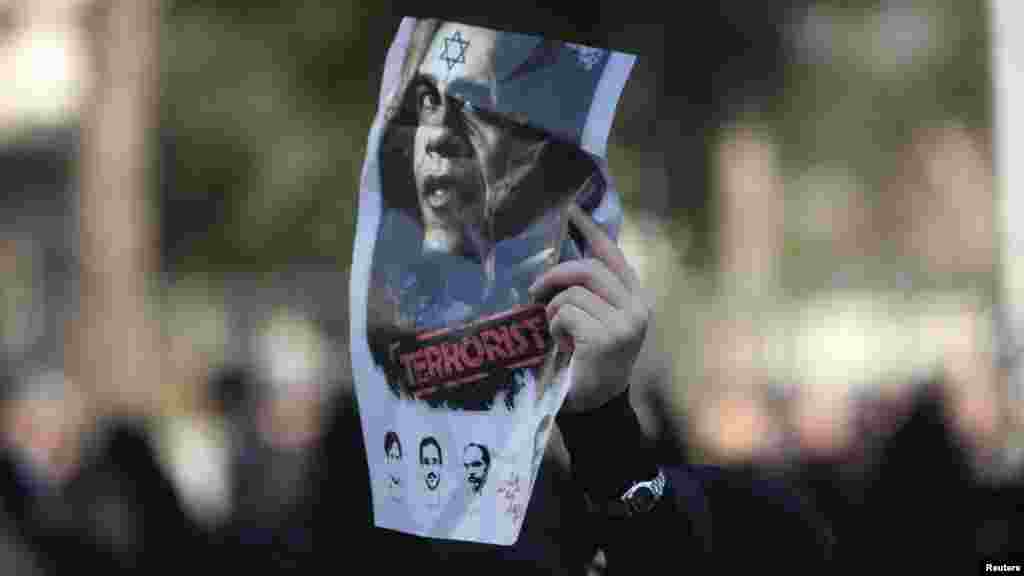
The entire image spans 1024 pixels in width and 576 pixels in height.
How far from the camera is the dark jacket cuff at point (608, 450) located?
213 centimetres

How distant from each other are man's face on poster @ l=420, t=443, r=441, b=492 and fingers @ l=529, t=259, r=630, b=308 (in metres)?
0.23

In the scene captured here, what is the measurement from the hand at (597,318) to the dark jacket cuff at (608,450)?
2 centimetres

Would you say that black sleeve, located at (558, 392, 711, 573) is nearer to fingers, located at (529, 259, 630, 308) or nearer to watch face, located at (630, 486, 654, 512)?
watch face, located at (630, 486, 654, 512)

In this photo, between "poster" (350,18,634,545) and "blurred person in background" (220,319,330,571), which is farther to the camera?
"blurred person in background" (220,319,330,571)

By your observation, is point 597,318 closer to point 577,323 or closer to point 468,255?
point 577,323

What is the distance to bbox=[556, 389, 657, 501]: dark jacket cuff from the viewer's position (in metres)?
2.13

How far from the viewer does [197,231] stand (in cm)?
1202

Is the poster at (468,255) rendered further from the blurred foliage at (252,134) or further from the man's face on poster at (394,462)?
the blurred foliage at (252,134)

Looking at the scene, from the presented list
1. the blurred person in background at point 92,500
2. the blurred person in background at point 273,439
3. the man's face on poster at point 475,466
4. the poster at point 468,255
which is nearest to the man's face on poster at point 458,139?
the poster at point 468,255

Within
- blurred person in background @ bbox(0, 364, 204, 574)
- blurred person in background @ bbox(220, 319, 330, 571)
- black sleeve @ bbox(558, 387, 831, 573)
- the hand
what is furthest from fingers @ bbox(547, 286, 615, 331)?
blurred person in background @ bbox(0, 364, 204, 574)

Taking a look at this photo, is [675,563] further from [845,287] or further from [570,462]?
[845,287]

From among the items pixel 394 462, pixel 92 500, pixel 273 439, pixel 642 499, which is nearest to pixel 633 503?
pixel 642 499

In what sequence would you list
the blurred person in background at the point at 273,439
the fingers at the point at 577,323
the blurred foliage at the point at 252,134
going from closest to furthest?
the fingers at the point at 577,323 < the blurred person in background at the point at 273,439 < the blurred foliage at the point at 252,134

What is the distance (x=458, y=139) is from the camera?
2.21m
